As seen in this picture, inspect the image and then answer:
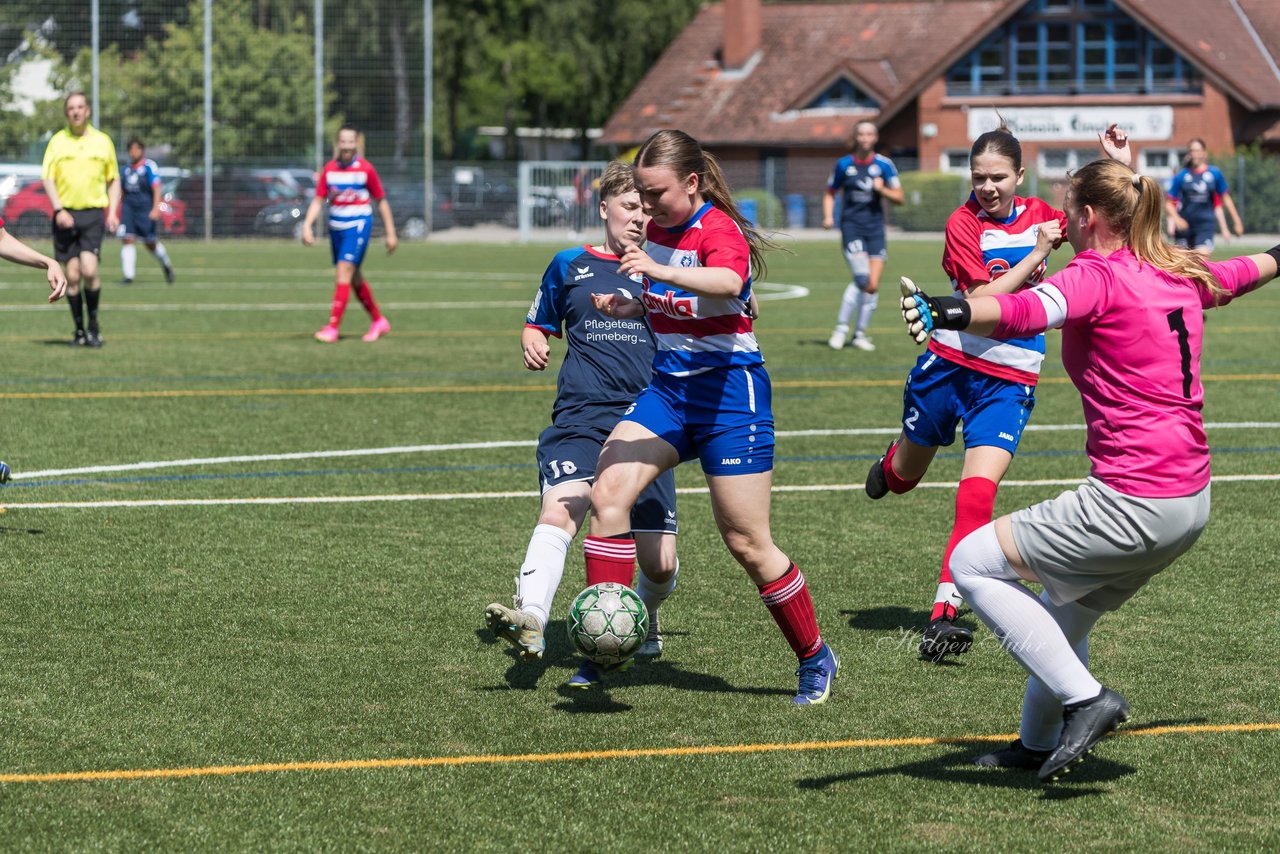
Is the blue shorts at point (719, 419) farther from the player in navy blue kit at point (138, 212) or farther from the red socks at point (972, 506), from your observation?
the player in navy blue kit at point (138, 212)

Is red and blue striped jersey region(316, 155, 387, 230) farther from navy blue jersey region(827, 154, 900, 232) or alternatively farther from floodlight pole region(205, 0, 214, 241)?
floodlight pole region(205, 0, 214, 241)

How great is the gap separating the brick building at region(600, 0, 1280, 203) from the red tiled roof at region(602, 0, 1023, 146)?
0.08m

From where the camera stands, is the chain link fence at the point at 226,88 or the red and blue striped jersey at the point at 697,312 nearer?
the red and blue striped jersey at the point at 697,312

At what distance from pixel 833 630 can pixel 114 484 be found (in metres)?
5.02

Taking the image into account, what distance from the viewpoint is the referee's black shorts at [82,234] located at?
17.8 metres

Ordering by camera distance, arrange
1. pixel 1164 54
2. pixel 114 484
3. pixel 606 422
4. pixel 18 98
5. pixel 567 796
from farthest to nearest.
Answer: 1. pixel 1164 54
2. pixel 18 98
3. pixel 114 484
4. pixel 606 422
5. pixel 567 796

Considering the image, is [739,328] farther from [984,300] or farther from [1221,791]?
[1221,791]

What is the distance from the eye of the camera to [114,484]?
34.1ft

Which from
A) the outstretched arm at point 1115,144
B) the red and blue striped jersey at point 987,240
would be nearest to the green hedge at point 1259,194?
the red and blue striped jersey at point 987,240

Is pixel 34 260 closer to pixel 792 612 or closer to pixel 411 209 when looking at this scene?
pixel 792 612

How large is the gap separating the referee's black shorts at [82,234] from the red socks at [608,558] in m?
12.8

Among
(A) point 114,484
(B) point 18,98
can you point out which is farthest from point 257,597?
(B) point 18,98

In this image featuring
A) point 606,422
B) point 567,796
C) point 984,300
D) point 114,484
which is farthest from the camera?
point 114,484

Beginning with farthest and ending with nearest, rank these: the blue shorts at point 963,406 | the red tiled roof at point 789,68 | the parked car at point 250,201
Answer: the red tiled roof at point 789,68, the parked car at point 250,201, the blue shorts at point 963,406
